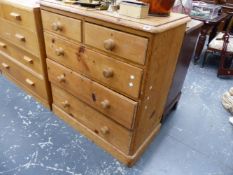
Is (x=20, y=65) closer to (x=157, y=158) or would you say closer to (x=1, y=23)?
(x=1, y=23)

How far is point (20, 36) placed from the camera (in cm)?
142

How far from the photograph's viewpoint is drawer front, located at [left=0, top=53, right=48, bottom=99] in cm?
154

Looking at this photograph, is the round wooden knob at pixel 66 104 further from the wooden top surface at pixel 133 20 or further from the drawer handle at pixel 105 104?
the wooden top surface at pixel 133 20

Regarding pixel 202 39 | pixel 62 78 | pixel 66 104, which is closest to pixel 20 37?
pixel 62 78

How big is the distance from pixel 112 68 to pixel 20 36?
0.85 meters

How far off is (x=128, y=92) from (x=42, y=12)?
0.70 meters

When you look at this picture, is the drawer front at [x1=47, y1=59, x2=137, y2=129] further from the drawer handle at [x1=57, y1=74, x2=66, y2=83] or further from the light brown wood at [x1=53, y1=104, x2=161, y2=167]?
the light brown wood at [x1=53, y1=104, x2=161, y2=167]

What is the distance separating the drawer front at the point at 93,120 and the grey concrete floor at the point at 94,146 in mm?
117

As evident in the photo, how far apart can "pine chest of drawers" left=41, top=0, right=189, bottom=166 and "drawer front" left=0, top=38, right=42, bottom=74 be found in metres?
0.16

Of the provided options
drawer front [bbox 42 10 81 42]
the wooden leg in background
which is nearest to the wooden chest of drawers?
drawer front [bbox 42 10 81 42]

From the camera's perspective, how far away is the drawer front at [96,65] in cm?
91

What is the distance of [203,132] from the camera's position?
58.9 inches

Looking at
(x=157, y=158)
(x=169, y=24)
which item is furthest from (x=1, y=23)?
(x=157, y=158)

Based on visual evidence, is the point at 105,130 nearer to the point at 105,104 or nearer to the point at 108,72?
the point at 105,104
